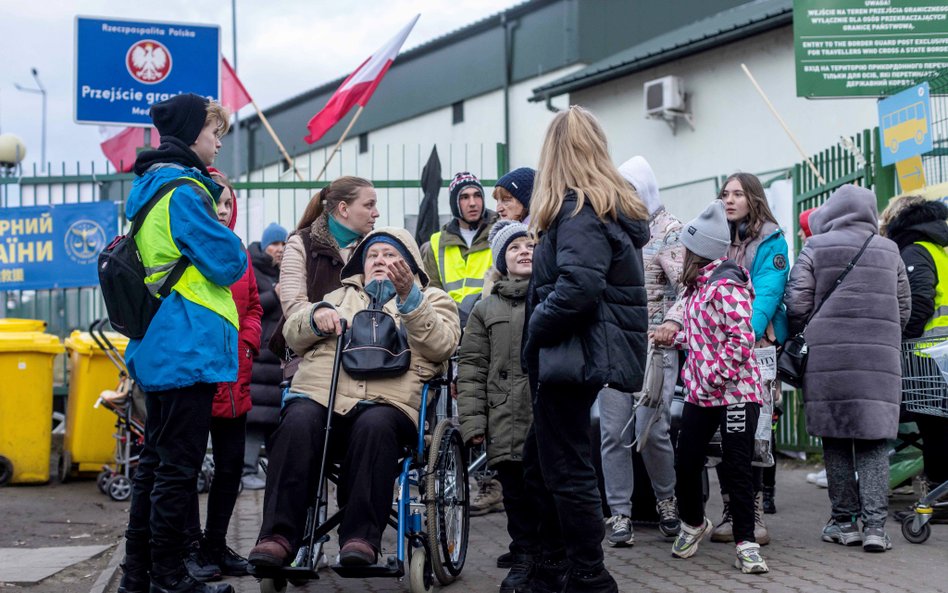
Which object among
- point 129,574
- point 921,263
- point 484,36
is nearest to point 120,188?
point 129,574

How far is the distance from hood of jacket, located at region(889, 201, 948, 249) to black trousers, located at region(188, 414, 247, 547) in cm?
432

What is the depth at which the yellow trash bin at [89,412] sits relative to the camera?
977cm

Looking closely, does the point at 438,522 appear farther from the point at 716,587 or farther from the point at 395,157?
the point at 395,157

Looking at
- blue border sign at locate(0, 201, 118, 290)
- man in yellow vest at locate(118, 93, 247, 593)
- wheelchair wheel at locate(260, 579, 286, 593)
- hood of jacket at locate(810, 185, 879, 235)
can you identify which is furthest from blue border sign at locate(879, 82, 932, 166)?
blue border sign at locate(0, 201, 118, 290)

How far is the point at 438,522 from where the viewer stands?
5270mm

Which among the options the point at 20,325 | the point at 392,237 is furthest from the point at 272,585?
the point at 20,325

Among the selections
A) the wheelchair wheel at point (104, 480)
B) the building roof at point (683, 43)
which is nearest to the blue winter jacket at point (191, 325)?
the wheelchair wheel at point (104, 480)

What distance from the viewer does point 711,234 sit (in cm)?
587

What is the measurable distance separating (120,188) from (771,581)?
778 cm

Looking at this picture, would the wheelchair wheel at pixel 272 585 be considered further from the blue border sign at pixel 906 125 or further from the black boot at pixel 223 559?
the blue border sign at pixel 906 125

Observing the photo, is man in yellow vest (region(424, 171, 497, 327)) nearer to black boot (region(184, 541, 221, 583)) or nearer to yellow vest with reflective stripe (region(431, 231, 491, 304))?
yellow vest with reflective stripe (region(431, 231, 491, 304))

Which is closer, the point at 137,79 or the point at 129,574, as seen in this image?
the point at 129,574

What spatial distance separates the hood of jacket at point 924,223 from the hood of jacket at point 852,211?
695mm

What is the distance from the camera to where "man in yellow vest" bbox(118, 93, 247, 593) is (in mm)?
4844
